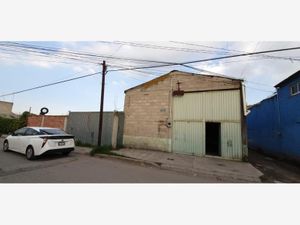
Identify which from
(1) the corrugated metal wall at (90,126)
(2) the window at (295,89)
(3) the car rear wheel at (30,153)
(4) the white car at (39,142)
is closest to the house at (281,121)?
(2) the window at (295,89)

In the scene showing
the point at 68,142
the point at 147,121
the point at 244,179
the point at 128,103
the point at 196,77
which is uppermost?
the point at 196,77

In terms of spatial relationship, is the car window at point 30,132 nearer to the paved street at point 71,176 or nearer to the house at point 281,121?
the paved street at point 71,176

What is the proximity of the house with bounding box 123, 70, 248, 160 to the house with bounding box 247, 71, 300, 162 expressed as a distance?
3.60 metres

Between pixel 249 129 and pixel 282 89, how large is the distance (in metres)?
7.30

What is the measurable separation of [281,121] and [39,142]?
14367 mm

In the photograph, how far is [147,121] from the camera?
10.0m

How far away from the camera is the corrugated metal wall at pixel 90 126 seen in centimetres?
1066

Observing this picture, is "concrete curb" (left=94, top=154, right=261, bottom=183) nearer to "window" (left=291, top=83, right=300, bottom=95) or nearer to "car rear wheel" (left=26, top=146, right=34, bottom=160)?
"car rear wheel" (left=26, top=146, right=34, bottom=160)

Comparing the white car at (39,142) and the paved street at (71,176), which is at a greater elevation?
the white car at (39,142)

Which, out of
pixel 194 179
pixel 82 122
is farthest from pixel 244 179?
pixel 82 122

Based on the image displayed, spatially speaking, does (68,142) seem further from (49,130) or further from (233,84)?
(233,84)

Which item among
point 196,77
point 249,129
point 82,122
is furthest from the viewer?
point 249,129

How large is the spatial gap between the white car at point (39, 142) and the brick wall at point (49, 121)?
15.5 ft

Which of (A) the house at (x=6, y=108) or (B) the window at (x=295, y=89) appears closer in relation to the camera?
(B) the window at (x=295, y=89)
